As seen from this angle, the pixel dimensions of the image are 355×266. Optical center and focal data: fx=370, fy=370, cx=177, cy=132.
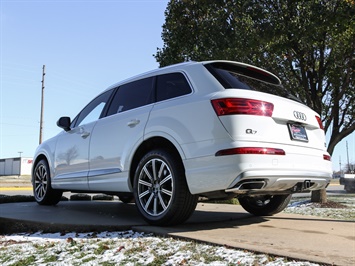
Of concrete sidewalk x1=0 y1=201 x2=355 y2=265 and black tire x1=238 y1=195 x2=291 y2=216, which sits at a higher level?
black tire x1=238 y1=195 x2=291 y2=216

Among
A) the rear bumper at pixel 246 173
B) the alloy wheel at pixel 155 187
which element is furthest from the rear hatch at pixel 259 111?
the alloy wheel at pixel 155 187

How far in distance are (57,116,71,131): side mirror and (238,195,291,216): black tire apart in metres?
3.12

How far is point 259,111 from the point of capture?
12.9 ft

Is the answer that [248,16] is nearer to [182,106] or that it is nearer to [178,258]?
[182,106]

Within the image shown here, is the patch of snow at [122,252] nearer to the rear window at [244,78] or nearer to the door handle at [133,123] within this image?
the door handle at [133,123]

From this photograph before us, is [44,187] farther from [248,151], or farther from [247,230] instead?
[248,151]

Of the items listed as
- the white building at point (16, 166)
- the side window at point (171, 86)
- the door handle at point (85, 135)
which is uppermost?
the white building at point (16, 166)

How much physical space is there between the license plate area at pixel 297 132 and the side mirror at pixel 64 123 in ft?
12.4

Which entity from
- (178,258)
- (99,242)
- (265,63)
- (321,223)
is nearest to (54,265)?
(99,242)

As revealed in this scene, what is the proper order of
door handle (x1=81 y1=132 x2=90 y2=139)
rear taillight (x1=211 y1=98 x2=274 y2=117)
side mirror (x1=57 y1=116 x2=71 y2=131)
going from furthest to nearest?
side mirror (x1=57 y1=116 x2=71 y2=131) < door handle (x1=81 y1=132 x2=90 y2=139) < rear taillight (x1=211 y1=98 x2=274 y2=117)

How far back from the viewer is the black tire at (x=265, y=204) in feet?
17.9

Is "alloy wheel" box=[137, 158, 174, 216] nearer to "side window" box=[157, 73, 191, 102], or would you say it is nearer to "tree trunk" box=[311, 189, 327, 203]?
"side window" box=[157, 73, 191, 102]

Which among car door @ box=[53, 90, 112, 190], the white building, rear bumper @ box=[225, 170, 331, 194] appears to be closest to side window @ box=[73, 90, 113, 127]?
car door @ box=[53, 90, 112, 190]

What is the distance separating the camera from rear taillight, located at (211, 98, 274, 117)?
379 cm
